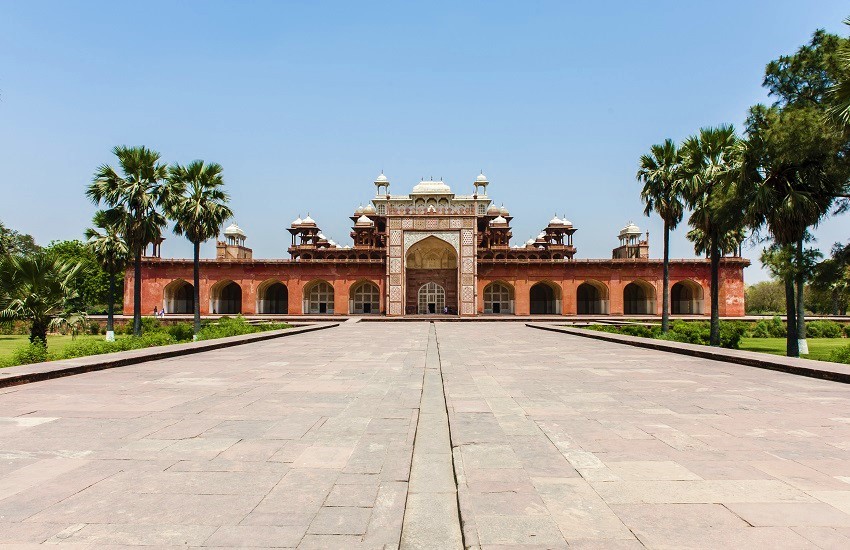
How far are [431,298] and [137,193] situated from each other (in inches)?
1028

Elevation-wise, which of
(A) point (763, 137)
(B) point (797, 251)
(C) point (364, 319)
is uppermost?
(A) point (763, 137)

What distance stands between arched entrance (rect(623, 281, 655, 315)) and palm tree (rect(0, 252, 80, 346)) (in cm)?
4157

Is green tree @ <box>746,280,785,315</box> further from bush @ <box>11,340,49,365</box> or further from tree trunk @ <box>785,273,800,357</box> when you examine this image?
bush @ <box>11,340,49,365</box>

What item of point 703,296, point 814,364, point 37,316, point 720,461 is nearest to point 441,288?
point 703,296

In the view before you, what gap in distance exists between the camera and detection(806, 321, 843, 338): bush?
3061cm

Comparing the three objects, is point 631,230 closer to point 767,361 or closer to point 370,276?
point 370,276

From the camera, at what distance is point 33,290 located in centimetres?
1384

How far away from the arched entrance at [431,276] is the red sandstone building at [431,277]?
0.29 ft

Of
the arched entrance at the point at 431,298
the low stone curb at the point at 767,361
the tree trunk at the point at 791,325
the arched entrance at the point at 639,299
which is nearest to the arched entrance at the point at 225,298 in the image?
the arched entrance at the point at 431,298

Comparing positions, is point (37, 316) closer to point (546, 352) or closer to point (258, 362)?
point (258, 362)

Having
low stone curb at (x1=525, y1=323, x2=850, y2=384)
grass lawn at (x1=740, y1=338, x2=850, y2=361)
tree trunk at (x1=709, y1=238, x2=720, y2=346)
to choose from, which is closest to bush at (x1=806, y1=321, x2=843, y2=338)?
grass lawn at (x1=740, y1=338, x2=850, y2=361)

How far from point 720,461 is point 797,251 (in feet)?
54.9

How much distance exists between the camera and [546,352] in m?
13.4

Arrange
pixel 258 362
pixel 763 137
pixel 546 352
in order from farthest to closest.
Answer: pixel 763 137 → pixel 546 352 → pixel 258 362
